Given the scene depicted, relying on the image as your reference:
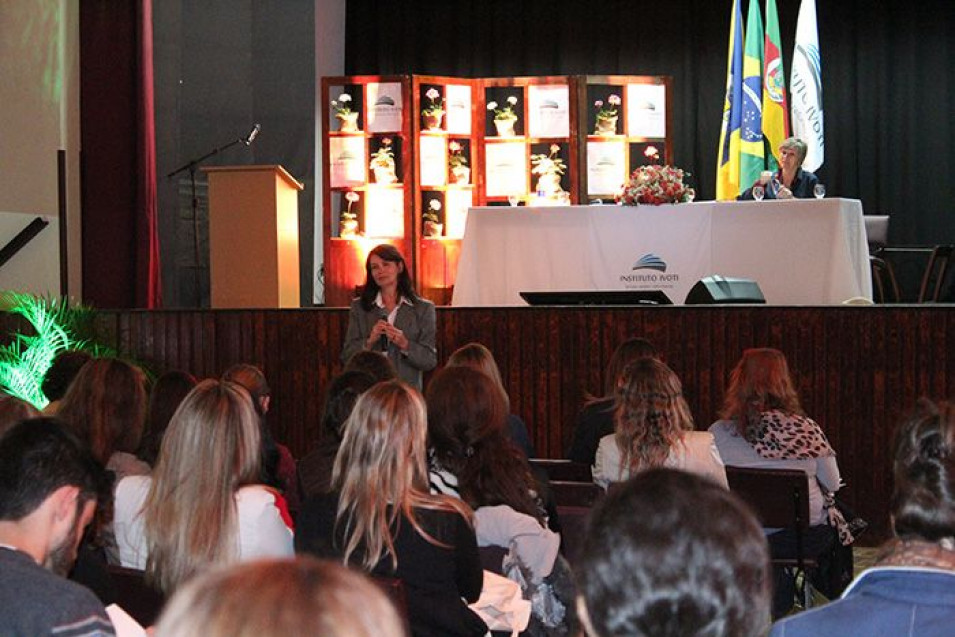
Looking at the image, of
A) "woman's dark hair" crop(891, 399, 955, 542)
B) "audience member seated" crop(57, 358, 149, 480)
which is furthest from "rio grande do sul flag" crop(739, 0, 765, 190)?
"woman's dark hair" crop(891, 399, 955, 542)

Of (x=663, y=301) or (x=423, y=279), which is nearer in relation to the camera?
(x=663, y=301)

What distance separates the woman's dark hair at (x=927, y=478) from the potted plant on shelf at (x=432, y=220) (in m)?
8.03

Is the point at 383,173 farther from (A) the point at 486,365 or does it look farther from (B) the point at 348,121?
(A) the point at 486,365

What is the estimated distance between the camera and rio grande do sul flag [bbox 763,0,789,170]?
36.3 ft

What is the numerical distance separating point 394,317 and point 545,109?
450cm

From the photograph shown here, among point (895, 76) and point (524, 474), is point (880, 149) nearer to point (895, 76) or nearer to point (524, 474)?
point (895, 76)

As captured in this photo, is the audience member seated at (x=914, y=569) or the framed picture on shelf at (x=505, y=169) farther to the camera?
the framed picture on shelf at (x=505, y=169)

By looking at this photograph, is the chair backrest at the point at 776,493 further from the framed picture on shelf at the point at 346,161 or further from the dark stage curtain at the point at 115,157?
the dark stage curtain at the point at 115,157

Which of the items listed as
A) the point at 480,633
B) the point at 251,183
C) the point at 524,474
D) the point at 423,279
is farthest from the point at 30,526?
the point at 423,279

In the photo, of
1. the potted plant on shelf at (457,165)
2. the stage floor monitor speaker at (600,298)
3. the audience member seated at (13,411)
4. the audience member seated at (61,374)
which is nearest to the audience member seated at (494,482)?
the audience member seated at (13,411)

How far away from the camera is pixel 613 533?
132 cm

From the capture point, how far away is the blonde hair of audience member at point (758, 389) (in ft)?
15.1

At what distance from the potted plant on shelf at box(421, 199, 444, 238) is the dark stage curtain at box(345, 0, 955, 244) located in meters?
3.86

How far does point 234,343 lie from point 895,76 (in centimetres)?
823
